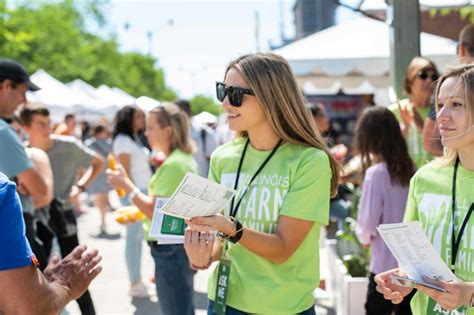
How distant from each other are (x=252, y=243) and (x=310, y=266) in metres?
0.33

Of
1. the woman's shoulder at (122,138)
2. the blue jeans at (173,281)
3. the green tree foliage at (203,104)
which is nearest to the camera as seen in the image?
the blue jeans at (173,281)

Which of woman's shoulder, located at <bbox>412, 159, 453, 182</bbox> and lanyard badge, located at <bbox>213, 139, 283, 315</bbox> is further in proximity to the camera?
lanyard badge, located at <bbox>213, 139, 283, 315</bbox>

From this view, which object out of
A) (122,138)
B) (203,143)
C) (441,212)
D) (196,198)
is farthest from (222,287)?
(203,143)

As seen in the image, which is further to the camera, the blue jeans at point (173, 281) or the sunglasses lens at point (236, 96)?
the blue jeans at point (173, 281)

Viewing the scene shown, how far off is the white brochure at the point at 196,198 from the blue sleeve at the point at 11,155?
75.2 inches

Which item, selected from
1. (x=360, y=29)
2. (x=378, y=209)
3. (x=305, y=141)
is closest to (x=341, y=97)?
(x=360, y=29)

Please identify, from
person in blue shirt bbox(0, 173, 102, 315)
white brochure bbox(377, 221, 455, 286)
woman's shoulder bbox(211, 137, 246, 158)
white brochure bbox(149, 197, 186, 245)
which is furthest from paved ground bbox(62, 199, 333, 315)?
white brochure bbox(377, 221, 455, 286)

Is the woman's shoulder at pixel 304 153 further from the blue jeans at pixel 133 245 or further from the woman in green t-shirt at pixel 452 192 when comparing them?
the blue jeans at pixel 133 245

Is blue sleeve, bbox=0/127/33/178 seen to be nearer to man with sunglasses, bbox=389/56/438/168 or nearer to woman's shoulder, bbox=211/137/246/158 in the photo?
woman's shoulder, bbox=211/137/246/158

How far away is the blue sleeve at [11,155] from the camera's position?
13.5 ft

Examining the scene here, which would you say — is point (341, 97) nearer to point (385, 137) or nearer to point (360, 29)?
point (360, 29)

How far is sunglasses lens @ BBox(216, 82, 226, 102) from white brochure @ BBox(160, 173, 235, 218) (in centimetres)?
64

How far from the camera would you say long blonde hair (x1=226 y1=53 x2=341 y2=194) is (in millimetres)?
3021

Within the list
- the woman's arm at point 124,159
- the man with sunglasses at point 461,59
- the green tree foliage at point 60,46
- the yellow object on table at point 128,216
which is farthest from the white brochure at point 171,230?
the green tree foliage at point 60,46
